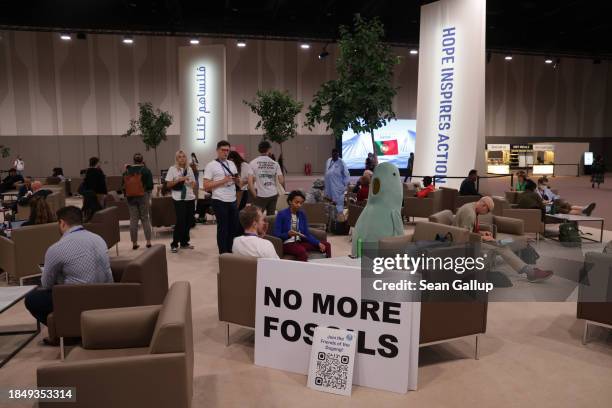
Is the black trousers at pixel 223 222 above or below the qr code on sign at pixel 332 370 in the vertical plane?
above

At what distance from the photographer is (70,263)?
3463 mm

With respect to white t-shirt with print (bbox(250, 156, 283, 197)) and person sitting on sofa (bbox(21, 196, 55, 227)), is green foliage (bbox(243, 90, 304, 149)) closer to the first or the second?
white t-shirt with print (bbox(250, 156, 283, 197))

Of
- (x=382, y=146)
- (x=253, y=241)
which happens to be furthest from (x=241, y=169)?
(x=382, y=146)

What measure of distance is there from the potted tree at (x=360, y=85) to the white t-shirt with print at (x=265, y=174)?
3.88ft

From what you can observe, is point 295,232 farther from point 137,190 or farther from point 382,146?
point 382,146

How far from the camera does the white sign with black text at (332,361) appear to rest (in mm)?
3092

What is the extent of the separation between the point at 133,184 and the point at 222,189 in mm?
1700

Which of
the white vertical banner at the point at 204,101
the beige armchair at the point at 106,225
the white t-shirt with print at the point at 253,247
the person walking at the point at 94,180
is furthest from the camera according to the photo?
the white vertical banner at the point at 204,101

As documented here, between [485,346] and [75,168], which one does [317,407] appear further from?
[75,168]

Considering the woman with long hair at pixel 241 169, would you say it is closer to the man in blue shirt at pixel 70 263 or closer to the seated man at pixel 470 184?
the seated man at pixel 470 184

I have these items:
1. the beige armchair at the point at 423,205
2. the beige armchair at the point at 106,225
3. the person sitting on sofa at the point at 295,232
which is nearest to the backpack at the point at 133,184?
the beige armchair at the point at 106,225

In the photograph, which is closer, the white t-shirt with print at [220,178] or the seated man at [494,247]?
the seated man at [494,247]

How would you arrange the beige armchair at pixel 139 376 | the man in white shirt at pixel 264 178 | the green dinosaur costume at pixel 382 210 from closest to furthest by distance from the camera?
the beige armchair at pixel 139 376
the green dinosaur costume at pixel 382 210
the man in white shirt at pixel 264 178

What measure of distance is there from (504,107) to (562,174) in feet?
14.5
